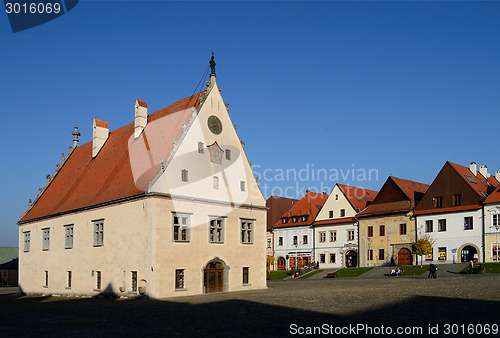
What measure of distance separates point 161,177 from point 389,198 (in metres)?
42.1

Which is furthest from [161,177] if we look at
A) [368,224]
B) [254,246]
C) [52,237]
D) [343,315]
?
[368,224]

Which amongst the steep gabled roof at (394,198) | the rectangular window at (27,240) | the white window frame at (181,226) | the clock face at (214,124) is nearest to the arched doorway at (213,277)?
the white window frame at (181,226)

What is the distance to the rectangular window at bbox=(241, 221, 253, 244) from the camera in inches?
1587

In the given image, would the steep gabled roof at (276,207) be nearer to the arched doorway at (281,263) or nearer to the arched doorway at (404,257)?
the arched doorway at (281,263)

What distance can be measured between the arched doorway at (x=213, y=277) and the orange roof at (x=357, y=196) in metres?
39.4

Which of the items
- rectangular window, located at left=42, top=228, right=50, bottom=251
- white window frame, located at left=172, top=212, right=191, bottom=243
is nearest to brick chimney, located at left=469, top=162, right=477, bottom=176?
white window frame, located at left=172, top=212, right=191, bottom=243

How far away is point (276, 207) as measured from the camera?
300 ft

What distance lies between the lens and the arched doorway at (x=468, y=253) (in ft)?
195

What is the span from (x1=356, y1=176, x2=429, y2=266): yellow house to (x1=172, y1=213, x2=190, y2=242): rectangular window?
3773 cm

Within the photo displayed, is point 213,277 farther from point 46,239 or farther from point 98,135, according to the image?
point 98,135

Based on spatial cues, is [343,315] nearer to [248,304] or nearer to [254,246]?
[248,304]

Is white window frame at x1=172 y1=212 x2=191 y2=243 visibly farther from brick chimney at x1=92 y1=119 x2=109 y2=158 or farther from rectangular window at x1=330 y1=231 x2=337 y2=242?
rectangular window at x1=330 y1=231 x2=337 y2=242

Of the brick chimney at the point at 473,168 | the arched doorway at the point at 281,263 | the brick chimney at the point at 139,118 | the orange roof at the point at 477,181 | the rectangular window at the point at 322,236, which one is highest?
the brick chimney at the point at 139,118

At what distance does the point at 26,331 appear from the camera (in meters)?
18.5
